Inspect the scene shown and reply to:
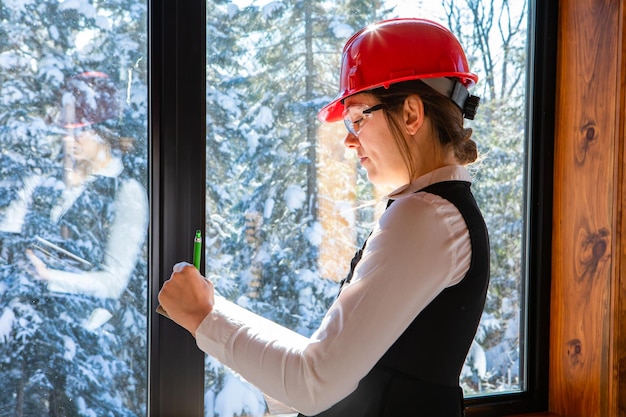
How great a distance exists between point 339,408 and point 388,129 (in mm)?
450

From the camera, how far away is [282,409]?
1621 mm

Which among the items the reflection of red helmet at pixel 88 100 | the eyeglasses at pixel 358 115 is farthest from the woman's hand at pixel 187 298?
the reflection of red helmet at pixel 88 100

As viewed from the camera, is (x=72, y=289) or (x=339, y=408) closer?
(x=339, y=408)

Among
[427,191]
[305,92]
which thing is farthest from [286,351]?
[305,92]

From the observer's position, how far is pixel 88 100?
1.41 metres

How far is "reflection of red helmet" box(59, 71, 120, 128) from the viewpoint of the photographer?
139cm

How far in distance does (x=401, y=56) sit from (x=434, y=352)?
1.56 ft

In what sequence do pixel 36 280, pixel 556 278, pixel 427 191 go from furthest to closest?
pixel 556 278, pixel 36 280, pixel 427 191

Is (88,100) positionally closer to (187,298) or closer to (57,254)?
(57,254)

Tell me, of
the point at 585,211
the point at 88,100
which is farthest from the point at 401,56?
the point at 585,211

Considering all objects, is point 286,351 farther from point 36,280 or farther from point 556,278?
point 556,278

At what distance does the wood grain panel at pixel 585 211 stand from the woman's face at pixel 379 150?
3.50 ft

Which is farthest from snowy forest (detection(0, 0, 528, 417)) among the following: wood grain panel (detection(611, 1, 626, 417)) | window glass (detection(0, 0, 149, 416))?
wood grain panel (detection(611, 1, 626, 417))

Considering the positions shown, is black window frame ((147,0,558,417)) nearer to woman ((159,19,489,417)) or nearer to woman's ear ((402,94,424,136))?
woman ((159,19,489,417))
